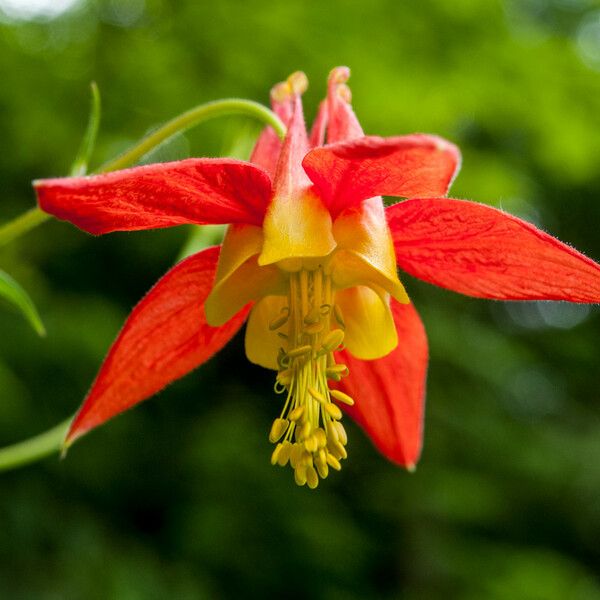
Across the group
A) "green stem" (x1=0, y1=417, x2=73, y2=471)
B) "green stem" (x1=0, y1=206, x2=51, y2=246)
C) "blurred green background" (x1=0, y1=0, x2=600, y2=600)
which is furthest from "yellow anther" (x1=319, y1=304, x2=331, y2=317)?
"blurred green background" (x1=0, y1=0, x2=600, y2=600)

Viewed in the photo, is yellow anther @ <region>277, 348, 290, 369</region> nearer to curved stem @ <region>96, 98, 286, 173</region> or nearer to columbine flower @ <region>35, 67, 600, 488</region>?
columbine flower @ <region>35, 67, 600, 488</region>

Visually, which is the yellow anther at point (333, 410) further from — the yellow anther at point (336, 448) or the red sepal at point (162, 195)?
the red sepal at point (162, 195)

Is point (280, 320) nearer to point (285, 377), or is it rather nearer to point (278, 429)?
point (285, 377)

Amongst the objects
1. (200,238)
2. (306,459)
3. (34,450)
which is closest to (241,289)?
(306,459)

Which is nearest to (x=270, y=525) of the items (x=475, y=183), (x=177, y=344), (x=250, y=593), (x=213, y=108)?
(x=250, y=593)

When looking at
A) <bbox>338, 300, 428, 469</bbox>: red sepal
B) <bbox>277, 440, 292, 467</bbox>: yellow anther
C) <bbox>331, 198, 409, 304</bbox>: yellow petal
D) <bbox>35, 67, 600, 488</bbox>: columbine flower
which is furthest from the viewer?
<bbox>338, 300, 428, 469</bbox>: red sepal

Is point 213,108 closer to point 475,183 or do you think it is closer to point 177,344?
point 177,344
